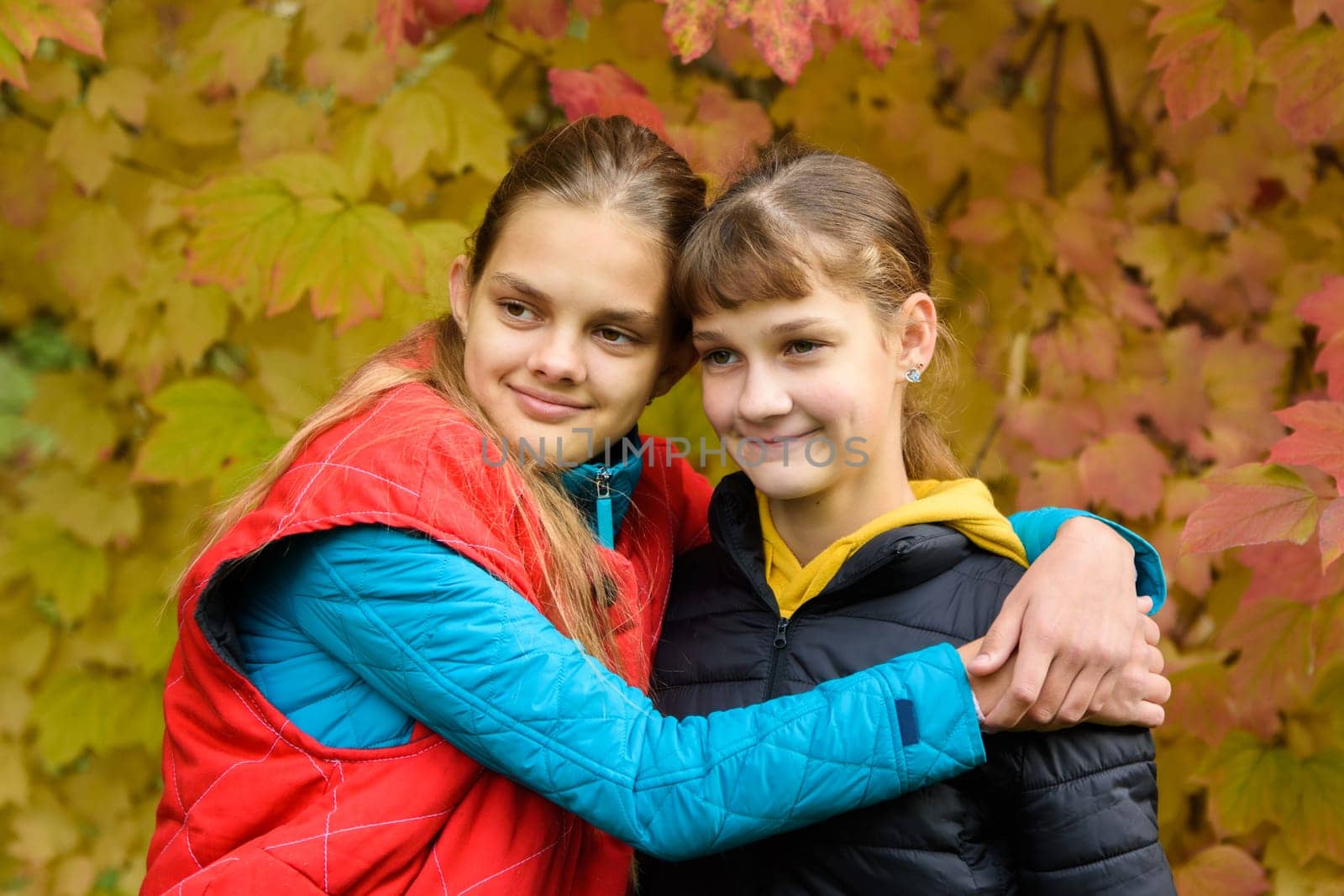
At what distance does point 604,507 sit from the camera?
1.81m

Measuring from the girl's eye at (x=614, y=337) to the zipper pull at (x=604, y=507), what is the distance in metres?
0.18

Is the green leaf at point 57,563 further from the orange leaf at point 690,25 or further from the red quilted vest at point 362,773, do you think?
the orange leaf at point 690,25

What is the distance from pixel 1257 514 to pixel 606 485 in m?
0.92

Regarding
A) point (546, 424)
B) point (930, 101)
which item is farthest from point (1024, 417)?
point (546, 424)

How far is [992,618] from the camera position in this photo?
1.60m

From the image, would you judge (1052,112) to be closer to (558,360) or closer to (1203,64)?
(1203,64)

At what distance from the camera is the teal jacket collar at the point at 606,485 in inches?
70.1

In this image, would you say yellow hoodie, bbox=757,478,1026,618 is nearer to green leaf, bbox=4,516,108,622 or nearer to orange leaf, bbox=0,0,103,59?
orange leaf, bbox=0,0,103,59

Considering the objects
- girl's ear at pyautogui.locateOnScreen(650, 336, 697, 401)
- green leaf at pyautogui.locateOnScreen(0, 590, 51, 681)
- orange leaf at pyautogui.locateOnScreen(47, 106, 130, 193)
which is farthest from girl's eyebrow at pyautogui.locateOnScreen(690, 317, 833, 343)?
green leaf at pyautogui.locateOnScreen(0, 590, 51, 681)

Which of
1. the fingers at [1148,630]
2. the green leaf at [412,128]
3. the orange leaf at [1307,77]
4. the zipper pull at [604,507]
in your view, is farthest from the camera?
the green leaf at [412,128]

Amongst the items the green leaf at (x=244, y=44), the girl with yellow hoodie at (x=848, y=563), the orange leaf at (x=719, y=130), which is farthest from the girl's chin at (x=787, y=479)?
the green leaf at (x=244, y=44)

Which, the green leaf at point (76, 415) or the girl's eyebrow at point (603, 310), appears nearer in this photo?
the girl's eyebrow at point (603, 310)

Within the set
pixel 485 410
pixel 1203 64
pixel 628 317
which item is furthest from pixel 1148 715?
pixel 1203 64

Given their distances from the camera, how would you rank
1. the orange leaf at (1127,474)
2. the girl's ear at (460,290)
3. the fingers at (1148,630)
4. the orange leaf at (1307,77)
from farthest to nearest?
the orange leaf at (1127,474) → the orange leaf at (1307,77) → the girl's ear at (460,290) → the fingers at (1148,630)
